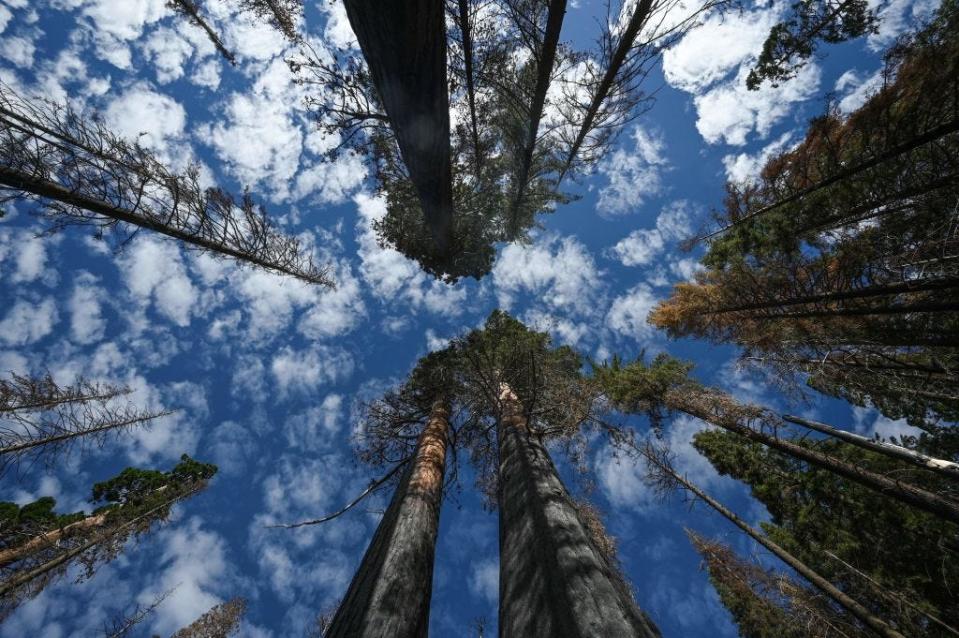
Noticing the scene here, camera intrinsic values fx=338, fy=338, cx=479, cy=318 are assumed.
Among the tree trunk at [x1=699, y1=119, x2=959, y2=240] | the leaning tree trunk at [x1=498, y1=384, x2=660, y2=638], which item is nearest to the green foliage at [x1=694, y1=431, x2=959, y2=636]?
the tree trunk at [x1=699, y1=119, x2=959, y2=240]

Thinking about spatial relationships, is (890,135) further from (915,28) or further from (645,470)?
(645,470)

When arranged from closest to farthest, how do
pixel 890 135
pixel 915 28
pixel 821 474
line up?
pixel 915 28, pixel 890 135, pixel 821 474

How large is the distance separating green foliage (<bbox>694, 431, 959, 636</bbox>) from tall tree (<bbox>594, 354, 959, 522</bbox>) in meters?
0.76

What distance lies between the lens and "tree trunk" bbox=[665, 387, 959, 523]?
220 inches

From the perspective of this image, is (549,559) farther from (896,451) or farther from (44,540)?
(44,540)

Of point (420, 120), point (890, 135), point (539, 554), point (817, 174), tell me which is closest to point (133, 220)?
point (420, 120)

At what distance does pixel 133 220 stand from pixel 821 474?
57.3 feet

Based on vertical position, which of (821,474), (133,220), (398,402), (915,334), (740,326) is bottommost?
(821,474)

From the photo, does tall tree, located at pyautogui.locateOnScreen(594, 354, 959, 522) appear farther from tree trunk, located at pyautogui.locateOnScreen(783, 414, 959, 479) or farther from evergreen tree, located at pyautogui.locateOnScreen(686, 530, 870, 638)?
evergreen tree, located at pyautogui.locateOnScreen(686, 530, 870, 638)

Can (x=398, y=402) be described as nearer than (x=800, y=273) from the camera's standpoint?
No

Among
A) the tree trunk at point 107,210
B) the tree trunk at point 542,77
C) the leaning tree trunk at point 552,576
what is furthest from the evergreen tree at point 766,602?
the tree trunk at point 107,210

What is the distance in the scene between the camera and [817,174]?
9516mm

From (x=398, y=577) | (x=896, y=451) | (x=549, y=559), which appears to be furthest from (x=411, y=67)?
(x=896, y=451)

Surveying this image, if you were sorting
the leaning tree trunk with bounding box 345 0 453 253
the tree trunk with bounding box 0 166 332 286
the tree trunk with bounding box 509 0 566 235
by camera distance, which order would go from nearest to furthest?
the leaning tree trunk with bounding box 345 0 453 253
the tree trunk with bounding box 509 0 566 235
the tree trunk with bounding box 0 166 332 286
